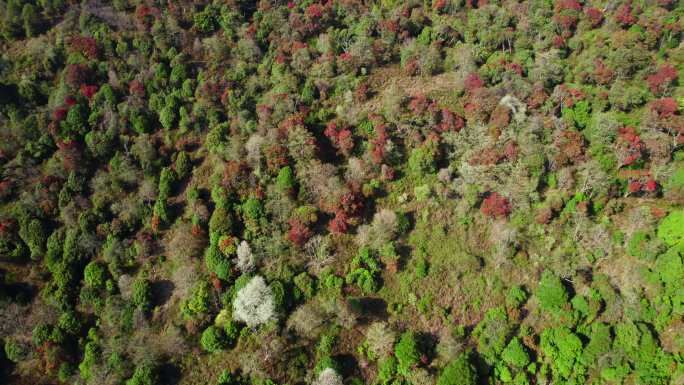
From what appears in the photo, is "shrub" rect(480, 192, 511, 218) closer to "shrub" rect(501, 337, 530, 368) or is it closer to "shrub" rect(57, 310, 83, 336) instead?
"shrub" rect(501, 337, 530, 368)

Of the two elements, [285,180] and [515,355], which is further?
[285,180]

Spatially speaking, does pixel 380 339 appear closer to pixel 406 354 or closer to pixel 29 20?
pixel 406 354

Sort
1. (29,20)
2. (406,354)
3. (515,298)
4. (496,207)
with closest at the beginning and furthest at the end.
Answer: (406,354)
(515,298)
(496,207)
(29,20)

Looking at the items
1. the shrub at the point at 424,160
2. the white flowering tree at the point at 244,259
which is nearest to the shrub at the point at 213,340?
the white flowering tree at the point at 244,259

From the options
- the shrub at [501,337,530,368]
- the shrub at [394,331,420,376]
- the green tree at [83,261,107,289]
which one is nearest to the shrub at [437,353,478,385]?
the shrub at [394,331,420,376]

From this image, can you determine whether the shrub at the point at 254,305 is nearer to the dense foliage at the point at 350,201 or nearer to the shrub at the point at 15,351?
the dense foliage at the point at 350,201

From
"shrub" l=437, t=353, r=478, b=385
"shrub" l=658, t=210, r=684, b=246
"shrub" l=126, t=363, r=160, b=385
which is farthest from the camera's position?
"shrub" l=658, t=210, r=684, b=246

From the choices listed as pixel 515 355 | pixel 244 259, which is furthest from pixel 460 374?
pixel 244 259
